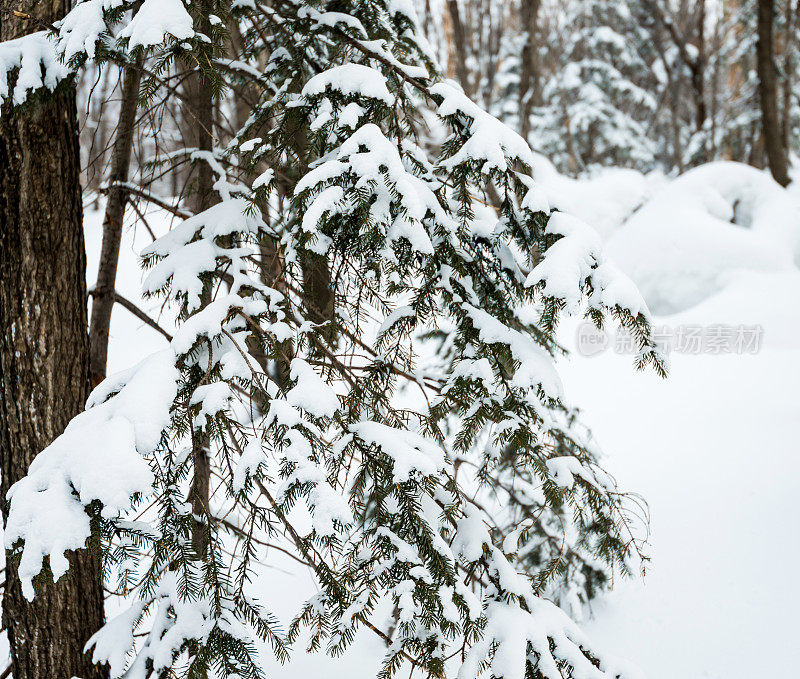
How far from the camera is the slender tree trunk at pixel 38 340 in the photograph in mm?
2125

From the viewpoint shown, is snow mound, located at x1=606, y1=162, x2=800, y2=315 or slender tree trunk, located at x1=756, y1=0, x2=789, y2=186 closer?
snow mound, located at x1=606, y1=162, x2=800, y2=315

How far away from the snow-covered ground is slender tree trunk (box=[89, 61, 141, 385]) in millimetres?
593

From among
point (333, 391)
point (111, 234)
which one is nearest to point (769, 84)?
point (111, 234)

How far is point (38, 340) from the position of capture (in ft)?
7.12

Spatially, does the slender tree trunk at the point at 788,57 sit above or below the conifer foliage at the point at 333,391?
A: above

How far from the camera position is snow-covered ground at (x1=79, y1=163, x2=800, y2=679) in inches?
145

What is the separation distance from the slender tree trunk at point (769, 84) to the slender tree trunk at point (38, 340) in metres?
9.97

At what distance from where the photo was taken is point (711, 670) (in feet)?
11.4

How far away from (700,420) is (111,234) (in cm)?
544

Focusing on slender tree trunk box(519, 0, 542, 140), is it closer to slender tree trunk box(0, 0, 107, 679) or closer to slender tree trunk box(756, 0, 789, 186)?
slender tree trunk box(756, 0, 789, 186)

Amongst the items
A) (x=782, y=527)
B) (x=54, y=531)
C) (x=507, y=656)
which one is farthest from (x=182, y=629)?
(x=782, y=527)
